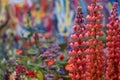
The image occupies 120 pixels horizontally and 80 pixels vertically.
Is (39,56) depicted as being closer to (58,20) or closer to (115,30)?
(58,20)

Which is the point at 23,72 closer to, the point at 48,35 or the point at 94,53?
the point at 48,35

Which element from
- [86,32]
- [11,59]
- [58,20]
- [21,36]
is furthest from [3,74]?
[86,32]

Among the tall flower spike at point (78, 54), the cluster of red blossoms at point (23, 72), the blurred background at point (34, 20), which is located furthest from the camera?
the blurred background at point (34, 20)

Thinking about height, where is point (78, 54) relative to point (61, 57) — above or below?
above

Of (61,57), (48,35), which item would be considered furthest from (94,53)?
(48,35)

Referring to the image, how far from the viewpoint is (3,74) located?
8.07 feet

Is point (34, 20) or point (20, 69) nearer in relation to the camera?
point (20, 69)

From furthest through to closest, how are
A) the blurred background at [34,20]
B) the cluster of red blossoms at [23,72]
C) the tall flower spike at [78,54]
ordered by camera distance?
1. the blurred background at [34,20]
2. the cluster of red blossoms at [23,72]
3. the tall flower spike at [78,54]

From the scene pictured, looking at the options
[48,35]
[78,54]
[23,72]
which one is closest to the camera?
[78,54]

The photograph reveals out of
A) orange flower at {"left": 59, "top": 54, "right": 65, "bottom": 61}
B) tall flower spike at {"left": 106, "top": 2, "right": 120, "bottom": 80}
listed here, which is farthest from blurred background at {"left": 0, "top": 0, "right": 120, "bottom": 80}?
tall flower spike at {"left": 106, "top": 2, "right": 120, "bottom": 80}

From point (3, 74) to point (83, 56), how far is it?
111cm

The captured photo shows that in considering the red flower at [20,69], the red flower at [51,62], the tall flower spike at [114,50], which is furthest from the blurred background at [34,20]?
the tall flower spike at [114,50]

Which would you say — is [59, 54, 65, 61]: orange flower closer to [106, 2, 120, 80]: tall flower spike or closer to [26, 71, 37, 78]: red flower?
[26, 71, 37, 78]: red flower

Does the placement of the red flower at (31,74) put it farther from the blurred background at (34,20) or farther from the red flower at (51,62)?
the blurred background at (34,20)
